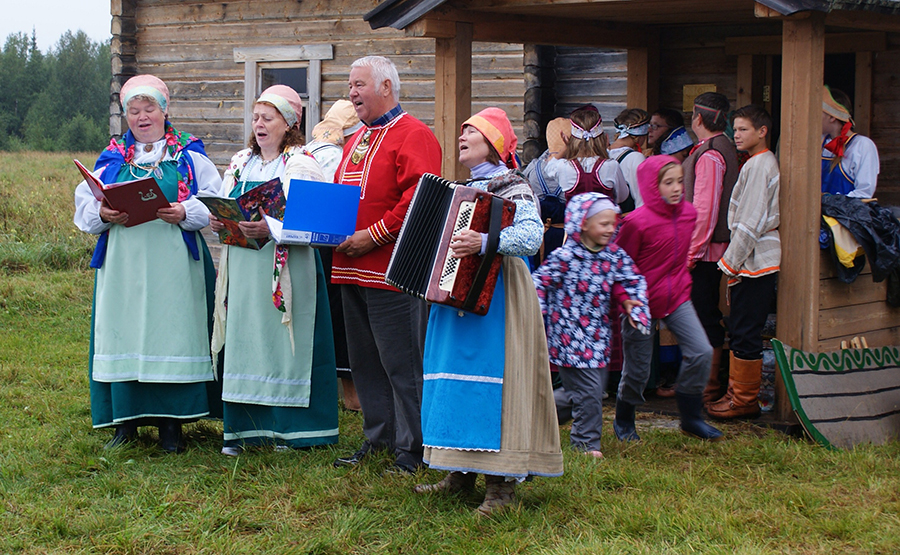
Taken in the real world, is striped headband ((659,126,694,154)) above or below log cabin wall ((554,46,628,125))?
below

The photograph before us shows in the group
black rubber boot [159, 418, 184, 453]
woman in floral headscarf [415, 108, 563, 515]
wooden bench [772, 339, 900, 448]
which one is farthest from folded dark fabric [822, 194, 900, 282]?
black rubber boot [159, 418, 184, 453]

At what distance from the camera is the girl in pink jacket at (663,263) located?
4902 mm

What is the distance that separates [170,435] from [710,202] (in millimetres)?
3470

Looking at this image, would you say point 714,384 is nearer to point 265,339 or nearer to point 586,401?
point 586,401

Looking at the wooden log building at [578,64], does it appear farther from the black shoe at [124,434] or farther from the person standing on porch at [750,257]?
the black shoe at [124,434]

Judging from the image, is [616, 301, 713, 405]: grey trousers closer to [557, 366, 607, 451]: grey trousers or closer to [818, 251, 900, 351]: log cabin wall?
[557, 366, 607, 451]: grey trousers

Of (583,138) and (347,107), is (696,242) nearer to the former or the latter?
(583,138)

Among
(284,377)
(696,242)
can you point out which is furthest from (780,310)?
(284,377)

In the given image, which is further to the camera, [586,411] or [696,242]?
[696,242]

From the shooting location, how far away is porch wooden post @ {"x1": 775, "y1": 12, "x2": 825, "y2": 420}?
5.16 meters

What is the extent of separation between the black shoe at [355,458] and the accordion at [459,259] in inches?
48.8

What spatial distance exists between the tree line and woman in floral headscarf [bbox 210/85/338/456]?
61.4 m

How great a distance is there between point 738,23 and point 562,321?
3.96 metres

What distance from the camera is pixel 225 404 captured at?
4.80 m
